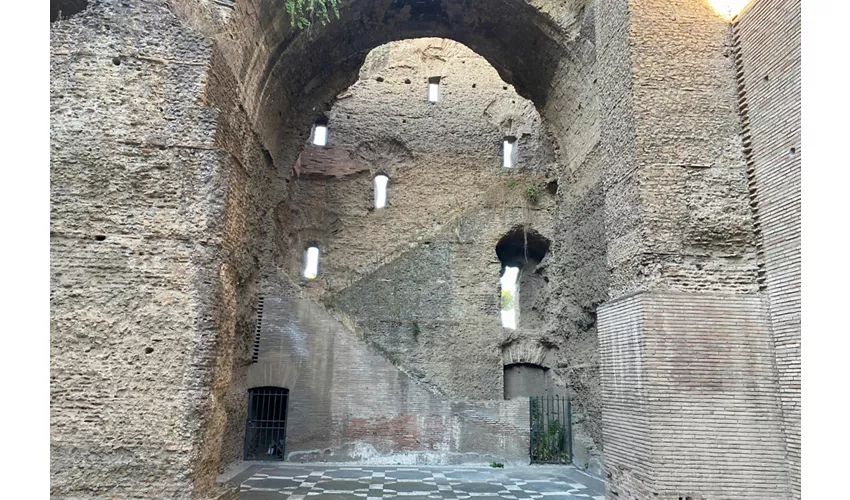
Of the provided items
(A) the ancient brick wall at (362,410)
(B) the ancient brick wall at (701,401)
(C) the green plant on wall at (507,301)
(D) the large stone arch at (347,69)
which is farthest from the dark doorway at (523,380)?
(C) the green plant on wall at (507,301)

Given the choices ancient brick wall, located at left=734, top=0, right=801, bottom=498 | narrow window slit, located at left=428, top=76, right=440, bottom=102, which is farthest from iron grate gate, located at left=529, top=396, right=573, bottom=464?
narrow window slit, located at left=428, top=76, right=440, bottom=102

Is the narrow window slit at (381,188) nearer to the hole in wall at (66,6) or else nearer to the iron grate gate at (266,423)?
the iron grate gate at (266,423)

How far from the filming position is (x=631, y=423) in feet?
17.2

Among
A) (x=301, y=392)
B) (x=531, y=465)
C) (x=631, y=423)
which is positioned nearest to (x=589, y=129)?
(x=631, y=423)

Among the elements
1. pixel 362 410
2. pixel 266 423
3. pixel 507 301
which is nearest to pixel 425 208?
pixel 362 410

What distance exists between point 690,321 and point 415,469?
202 inches

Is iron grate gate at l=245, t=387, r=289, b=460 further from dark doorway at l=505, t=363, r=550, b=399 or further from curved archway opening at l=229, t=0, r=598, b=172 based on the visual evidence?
dark doorway at l=505, t=363, r=550, b=399

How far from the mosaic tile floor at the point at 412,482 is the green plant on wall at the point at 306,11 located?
19.1ft

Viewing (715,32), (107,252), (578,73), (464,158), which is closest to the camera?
(107,252)

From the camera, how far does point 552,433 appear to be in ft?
31.6

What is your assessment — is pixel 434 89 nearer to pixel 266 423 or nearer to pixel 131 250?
pixel 266 423

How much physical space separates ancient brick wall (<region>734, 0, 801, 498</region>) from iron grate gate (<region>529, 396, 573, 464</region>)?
190 inches

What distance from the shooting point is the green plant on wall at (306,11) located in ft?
22.2

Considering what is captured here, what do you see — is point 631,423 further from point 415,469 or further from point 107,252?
point 107,252
